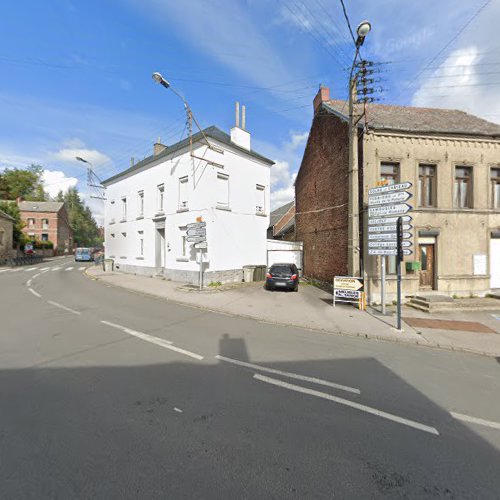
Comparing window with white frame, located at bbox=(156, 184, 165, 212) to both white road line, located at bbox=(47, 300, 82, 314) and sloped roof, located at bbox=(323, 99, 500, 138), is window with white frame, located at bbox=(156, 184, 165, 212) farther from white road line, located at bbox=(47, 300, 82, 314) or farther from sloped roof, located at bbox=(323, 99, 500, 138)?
sloped roof, located at bbox=(323, 99, 500, 138)

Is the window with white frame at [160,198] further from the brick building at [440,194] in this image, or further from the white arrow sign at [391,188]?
the white arrow sign at [391,188]

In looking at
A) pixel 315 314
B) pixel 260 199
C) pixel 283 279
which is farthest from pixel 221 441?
pixel 260 199

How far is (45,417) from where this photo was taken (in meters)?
3.12

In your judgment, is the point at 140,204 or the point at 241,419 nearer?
the point at 241,419

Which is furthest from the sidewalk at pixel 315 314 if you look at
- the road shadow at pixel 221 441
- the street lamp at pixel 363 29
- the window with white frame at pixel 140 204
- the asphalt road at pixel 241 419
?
the street lamp at pixel 363 29

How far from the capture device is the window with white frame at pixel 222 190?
14836 millimetres

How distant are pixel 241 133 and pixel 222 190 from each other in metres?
4.89

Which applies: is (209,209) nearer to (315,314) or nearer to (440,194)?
(315,314)

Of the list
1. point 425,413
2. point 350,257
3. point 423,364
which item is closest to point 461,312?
point 350,257

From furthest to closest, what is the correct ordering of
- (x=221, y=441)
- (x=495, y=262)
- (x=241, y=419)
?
1. (x=495, y=262)
2. (x=241, y=419)
3. (x=221, y=441)

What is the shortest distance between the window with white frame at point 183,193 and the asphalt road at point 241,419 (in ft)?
34.7

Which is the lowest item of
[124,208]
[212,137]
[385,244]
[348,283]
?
[348,283]

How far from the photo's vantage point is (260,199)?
58.6 feet

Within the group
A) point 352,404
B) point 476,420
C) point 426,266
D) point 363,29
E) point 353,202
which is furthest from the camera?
point 426,266
